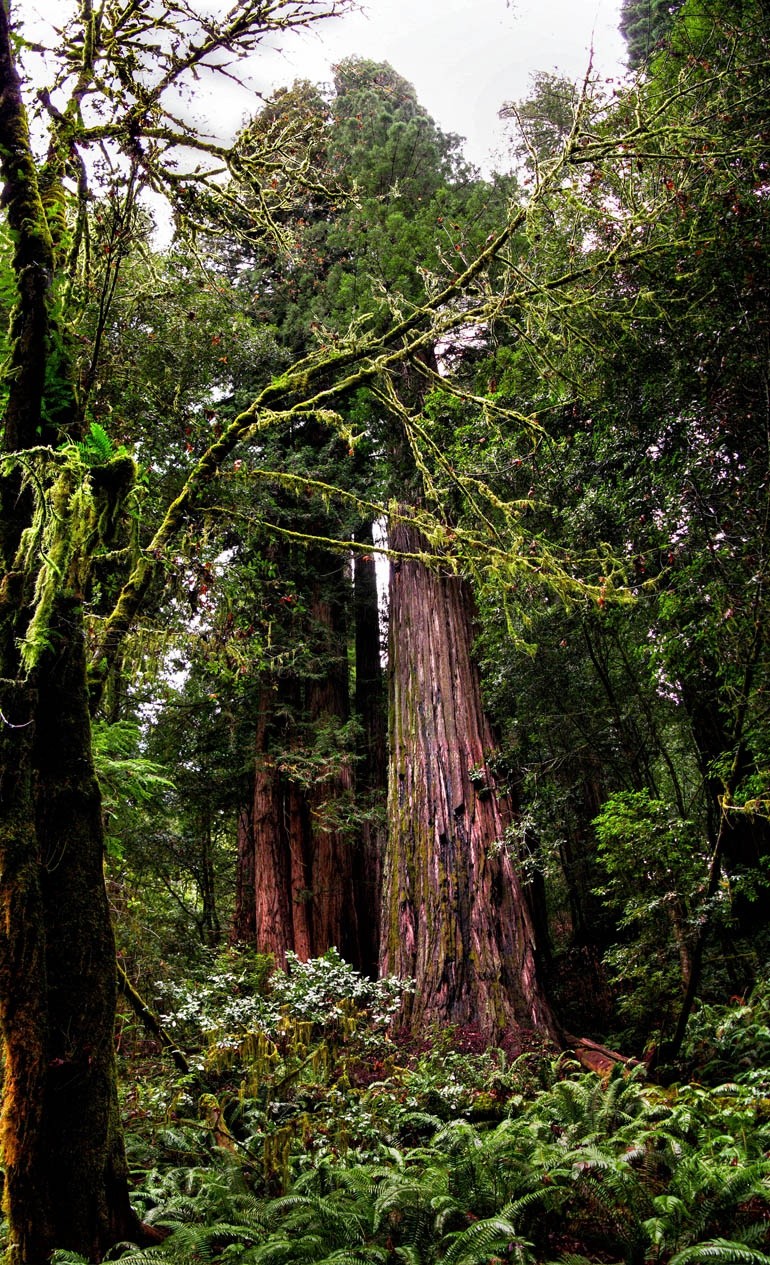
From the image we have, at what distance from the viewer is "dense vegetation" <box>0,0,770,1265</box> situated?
2.70m

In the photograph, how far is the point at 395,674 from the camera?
8477mm

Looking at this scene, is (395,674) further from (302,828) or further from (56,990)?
(56,990)

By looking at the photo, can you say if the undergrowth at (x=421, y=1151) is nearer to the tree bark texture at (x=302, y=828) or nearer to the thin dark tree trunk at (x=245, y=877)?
the tree bark texture at (x=302, y=828)

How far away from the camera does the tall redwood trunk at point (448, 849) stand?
6.21 m

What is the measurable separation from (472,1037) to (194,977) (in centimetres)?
234

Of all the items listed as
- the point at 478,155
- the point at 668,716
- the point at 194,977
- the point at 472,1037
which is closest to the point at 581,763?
the point at 668,716

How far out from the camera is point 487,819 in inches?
276

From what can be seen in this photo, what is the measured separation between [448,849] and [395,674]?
2.27 m

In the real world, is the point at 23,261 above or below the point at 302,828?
above

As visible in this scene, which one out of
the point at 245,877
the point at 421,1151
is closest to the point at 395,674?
the point at 245,877

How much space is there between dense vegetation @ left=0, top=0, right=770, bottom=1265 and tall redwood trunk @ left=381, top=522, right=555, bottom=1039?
0.04 m

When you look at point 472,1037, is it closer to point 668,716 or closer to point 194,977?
point 194,977

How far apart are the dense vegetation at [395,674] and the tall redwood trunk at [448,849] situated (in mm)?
37

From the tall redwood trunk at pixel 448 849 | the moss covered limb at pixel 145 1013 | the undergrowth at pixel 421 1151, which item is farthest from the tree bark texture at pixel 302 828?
the moss covered limb at pixel 145 1013
